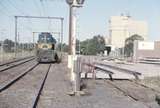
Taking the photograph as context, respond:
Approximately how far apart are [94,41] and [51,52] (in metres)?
91.1

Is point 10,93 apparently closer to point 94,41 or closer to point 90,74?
point 90,74

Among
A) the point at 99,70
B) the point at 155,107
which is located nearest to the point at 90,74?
the point at 99,70

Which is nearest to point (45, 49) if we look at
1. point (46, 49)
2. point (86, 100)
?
point (46, 49)

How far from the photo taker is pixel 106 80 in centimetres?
2469

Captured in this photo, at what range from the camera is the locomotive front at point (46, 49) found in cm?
5253

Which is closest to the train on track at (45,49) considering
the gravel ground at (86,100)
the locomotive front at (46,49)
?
the locomotive front at (46,49)

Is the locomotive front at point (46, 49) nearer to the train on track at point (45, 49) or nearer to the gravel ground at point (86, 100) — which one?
the train on track at point (45, 49)

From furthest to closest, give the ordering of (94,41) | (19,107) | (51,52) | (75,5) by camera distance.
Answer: (94,41)
(51,52)
(75,5)
(19,107)

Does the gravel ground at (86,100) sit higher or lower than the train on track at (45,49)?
lower

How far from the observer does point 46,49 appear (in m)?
52.7

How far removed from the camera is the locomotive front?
5253 centimetres

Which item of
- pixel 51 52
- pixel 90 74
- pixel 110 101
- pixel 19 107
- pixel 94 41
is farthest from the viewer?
pixel 94 41

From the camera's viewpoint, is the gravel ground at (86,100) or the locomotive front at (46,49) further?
the locomotive front at (46,49)

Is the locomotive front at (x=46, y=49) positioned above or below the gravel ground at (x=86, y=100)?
above
